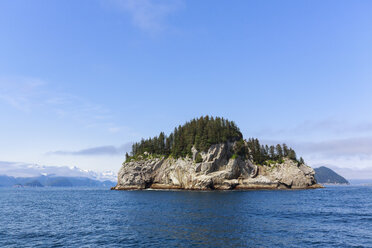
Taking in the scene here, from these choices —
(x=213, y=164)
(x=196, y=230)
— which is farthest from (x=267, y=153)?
(x=196, y=230)

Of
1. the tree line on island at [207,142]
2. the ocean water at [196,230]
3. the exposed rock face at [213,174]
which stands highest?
the tree line on island at [207,142]

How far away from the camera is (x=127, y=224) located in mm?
44188

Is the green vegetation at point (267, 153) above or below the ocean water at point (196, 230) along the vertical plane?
above

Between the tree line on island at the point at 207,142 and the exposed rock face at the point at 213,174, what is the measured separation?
14.4ft

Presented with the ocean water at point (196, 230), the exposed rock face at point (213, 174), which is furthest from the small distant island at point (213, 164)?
the ocean water at point (196, 230)

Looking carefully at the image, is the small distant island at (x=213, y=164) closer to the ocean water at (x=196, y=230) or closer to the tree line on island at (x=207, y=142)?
the tree line on island at (x=207, y=142)

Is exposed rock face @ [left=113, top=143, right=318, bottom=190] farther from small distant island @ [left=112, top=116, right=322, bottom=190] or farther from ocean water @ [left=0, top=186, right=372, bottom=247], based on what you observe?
ocean water @ [left=0, top=186, right=372, bottom=247]

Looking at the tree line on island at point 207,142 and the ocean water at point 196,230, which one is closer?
the ocean water at point 196,230

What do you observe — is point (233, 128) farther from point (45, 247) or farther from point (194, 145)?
point (45, 247)

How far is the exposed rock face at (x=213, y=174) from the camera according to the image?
129 m

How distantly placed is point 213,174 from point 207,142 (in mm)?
17376

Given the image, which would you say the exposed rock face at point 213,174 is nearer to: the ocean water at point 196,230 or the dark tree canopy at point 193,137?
the dark tree canopy at point 193,137

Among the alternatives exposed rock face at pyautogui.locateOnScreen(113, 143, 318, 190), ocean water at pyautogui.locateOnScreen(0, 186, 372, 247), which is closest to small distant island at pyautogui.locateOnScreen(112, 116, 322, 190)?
exposed rock face at pyautogui.locateOnScreen(113, 143, 318, 190)

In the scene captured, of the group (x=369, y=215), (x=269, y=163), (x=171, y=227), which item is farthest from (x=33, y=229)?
(x=269, y=163)
